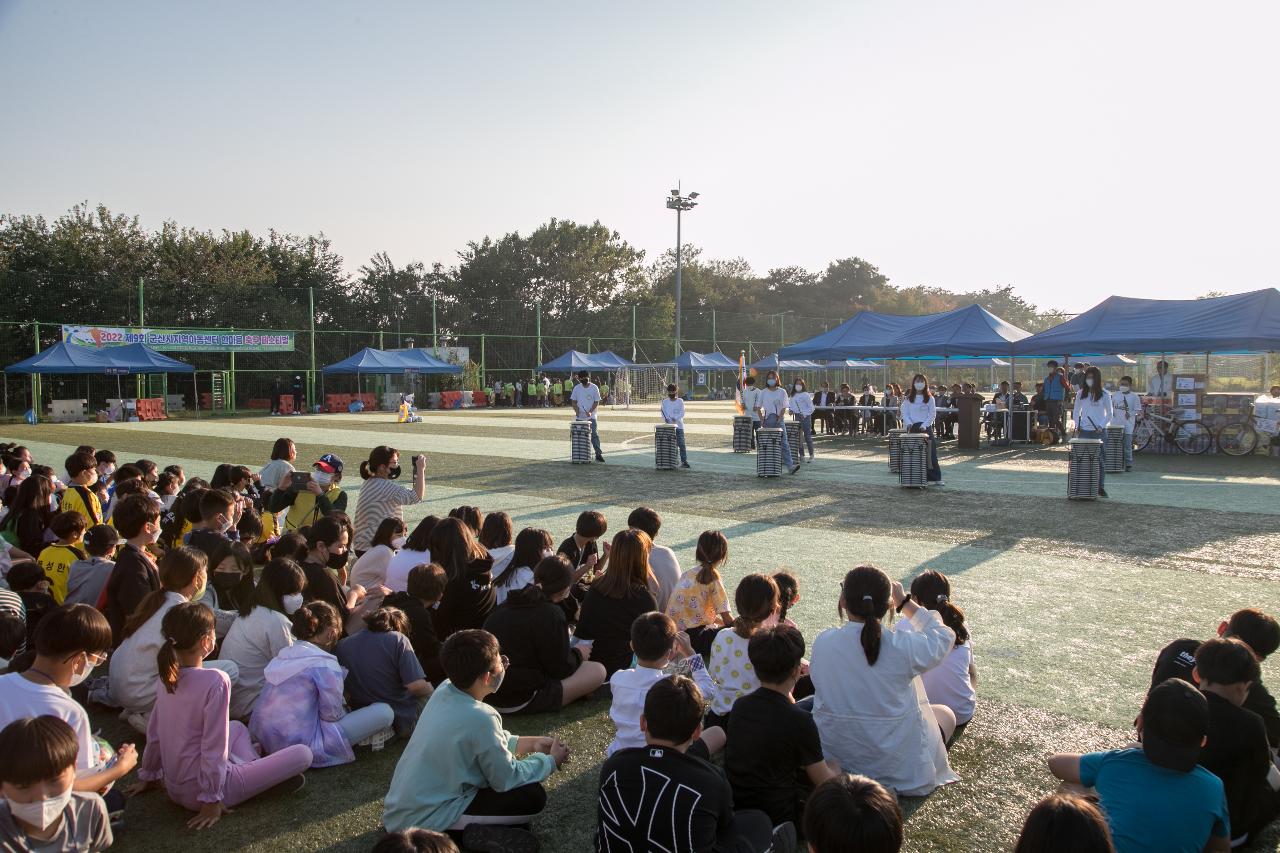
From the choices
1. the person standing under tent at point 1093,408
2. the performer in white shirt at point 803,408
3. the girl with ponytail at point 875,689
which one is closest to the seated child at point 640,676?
the girl with ponytail at point 875,689

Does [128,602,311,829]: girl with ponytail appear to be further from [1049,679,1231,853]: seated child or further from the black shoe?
[1049,679,1231,853]: seated child

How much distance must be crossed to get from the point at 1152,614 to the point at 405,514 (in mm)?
8262

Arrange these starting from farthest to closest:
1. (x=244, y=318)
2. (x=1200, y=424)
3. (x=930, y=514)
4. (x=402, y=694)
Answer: (x=244, y=318), (x=1200, y=424), (x=930, y=514), (x=402, y=694)

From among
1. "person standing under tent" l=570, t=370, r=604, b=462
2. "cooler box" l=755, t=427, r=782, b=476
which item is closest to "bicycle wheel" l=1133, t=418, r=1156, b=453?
"cooler box" l=755, t=427, r=782, b=476

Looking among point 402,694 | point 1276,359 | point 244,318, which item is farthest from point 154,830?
point 244,318

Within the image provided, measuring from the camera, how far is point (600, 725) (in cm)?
484

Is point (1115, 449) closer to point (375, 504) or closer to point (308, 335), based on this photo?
point (375, 504)

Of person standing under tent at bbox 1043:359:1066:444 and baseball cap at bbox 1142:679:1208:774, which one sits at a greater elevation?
person standing under tent at bbox 1043:359:1066:444

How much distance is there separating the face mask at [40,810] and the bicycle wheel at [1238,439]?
20.7 meters

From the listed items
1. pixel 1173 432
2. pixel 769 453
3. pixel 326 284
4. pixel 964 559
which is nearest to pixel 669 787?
pixel 964 559

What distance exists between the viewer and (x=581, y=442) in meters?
17.1

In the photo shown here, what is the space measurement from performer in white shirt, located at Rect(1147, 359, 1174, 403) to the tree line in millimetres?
32679

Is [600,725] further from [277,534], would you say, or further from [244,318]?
[244,318]

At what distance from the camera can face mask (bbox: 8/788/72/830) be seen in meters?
2.69
